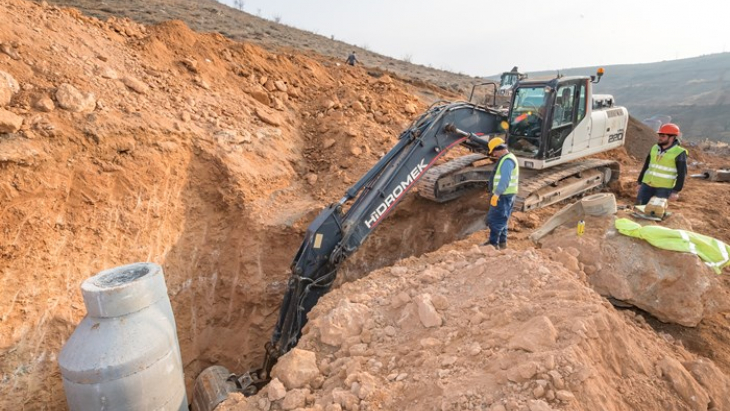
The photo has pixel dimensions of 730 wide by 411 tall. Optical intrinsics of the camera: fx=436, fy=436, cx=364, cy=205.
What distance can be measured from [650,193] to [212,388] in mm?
7090

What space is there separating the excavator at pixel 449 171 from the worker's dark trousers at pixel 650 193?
1360mm

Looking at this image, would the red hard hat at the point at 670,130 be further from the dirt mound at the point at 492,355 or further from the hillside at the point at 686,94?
the hillside at the point at 686,94

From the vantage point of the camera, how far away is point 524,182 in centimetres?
784

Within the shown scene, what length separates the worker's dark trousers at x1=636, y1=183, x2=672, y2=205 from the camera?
22.1ft

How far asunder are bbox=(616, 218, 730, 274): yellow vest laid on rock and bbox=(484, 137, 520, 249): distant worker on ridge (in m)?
1.47

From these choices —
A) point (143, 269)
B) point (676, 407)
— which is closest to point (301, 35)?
point (143, 269)

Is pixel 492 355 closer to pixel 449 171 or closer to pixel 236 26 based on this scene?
pixel 449 171

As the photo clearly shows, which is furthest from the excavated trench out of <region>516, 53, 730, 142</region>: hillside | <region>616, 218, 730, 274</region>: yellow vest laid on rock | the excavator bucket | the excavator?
<region>516, 53, 730, 142</region>: hillside

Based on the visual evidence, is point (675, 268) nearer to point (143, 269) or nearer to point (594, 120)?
point (594, 120)

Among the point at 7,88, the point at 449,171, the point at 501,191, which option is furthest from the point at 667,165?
the point at 7,88

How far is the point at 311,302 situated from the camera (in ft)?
17.6

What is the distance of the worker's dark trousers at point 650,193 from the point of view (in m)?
6.75

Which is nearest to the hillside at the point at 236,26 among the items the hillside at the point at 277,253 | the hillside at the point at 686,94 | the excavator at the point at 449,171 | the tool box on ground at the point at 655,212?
the hillside at the point at 277,253

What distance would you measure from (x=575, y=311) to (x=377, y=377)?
162 cm
